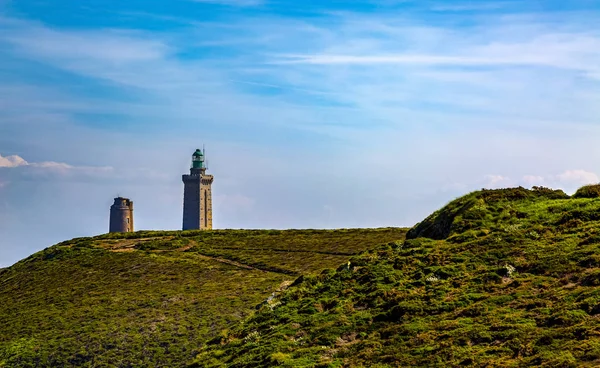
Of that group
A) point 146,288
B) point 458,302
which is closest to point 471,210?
point 458,302

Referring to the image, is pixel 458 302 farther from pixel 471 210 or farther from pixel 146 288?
pixel 146 288

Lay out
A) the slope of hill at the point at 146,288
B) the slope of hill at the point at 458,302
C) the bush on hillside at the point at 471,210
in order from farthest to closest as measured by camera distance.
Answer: the slope of hill at the point at 146,288
the bush on hillside at the point at 471,210
the slope of hill at the point at 458,302

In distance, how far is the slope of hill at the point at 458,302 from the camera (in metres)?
27.9

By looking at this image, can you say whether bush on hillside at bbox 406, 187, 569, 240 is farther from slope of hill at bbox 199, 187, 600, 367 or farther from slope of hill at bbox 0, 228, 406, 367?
slope of hill at bbox 0, 228, 406, 367

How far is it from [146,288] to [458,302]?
50781 mm

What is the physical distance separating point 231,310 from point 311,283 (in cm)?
2714

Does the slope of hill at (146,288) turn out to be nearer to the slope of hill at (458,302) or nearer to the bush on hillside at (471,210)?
the bush on hillside at (471,210)

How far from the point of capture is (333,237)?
325 ft

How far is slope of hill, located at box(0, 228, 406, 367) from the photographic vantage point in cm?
6231

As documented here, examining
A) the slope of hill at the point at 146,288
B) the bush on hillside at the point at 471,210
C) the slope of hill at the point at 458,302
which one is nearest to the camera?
the slope of hill at the point at 458,302

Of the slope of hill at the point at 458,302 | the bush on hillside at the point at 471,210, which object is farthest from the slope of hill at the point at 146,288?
the slope of hill at the point at 458,302

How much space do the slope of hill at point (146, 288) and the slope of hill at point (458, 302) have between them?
1275 cm

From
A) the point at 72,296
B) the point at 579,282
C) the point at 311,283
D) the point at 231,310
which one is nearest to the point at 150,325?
the point at 231,310

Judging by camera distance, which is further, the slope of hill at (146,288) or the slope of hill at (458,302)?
the slope of hill at (146,288)
